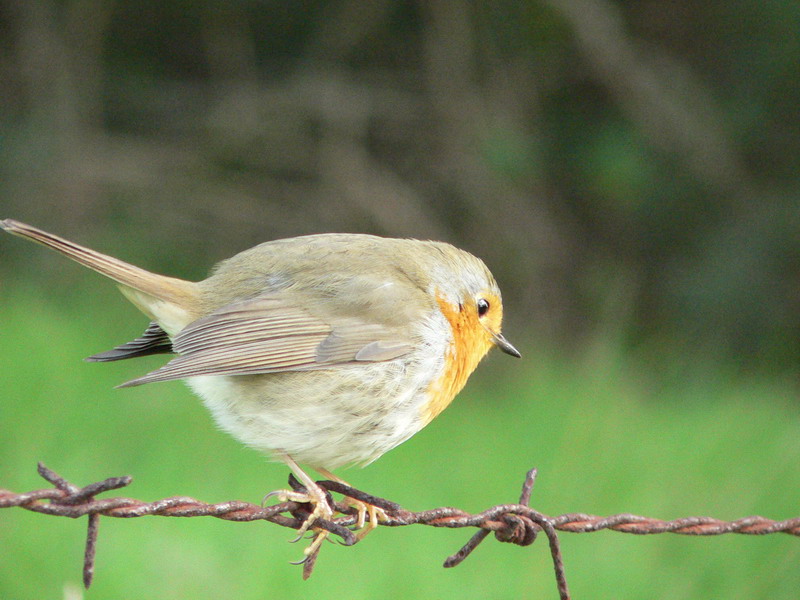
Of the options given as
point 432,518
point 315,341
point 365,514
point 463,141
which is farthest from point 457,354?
point 463,141

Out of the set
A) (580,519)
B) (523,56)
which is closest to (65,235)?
(523,56)

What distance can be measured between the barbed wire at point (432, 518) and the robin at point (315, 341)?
22 centimetres

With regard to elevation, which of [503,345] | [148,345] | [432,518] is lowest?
[432,518]

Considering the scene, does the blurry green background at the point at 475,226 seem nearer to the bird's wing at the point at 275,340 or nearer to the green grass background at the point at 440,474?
the green grass background at the point at 440,474

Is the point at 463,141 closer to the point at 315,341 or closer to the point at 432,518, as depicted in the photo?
the point at 315,341

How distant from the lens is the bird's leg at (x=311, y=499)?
111 inches

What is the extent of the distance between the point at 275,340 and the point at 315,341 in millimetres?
124

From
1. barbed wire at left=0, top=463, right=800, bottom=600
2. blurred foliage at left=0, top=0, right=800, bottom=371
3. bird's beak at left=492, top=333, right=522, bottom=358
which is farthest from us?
blurred foliage at left=0, top=0, right=800, bottom=371

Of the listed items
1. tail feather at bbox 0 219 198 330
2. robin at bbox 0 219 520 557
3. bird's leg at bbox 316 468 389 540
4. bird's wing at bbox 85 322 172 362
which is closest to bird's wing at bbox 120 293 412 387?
→ robin at bbox 0 219 520 557

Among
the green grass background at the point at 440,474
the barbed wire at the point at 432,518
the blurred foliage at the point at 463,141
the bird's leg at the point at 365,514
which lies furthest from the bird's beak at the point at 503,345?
the blurred foliage at the point at 463,141

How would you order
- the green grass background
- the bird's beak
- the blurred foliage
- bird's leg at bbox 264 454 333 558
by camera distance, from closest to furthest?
bird's leg at bbox 264 454 333 558 → the bird's beak → the green grass background → the blurred foliage

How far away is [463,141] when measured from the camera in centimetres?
731

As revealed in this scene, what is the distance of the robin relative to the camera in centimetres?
290

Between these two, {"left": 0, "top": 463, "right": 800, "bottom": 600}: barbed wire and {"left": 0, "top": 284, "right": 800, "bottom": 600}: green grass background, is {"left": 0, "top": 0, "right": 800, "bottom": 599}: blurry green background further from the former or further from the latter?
{"left": 0, "top": 463, "right": 800, "bottom": 600}: barbed wire
